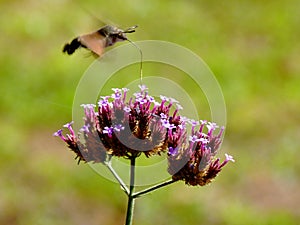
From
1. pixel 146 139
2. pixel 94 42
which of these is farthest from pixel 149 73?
pixel 146 139

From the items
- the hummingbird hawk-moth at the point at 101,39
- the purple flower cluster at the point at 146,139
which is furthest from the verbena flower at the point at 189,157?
the hummingbird hawk-moth at the point at 101,39

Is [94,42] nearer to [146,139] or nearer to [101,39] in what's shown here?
[101,39]

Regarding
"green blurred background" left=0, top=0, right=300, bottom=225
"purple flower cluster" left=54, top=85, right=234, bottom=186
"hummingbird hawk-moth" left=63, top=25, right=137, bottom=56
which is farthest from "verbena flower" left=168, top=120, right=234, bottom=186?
"green blurred background" left=0, top=0, right=300, bottom=225

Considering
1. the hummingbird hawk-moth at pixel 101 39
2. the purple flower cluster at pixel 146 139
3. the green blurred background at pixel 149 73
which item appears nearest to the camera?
the purple flower cluster at pixel 146 139

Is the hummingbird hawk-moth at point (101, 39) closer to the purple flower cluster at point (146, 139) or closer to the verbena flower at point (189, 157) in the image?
the purple flower cluster at point (146, 139)

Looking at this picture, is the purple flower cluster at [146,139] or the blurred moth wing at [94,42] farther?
the blurred moth wing at [94,42]

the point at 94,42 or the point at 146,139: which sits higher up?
the point at 94,42
